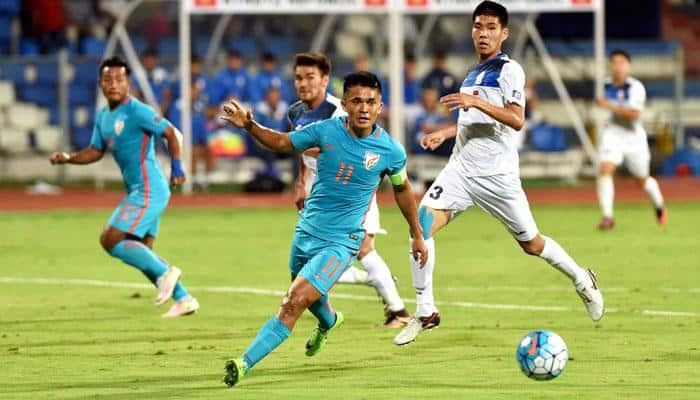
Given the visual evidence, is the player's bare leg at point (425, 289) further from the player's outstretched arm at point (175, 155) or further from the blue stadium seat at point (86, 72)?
the blue stadium seat at point (86, 72)

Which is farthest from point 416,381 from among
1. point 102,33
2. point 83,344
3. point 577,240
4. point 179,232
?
point 102,33

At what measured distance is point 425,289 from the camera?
11367 mm

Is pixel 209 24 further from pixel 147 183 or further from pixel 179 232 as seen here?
pixel 147 183

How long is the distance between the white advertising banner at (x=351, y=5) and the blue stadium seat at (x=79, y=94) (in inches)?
196

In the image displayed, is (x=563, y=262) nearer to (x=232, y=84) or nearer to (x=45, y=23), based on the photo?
(x=232, y=84)

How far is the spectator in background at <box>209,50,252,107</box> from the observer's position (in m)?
28.3

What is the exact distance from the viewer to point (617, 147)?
2048 cm

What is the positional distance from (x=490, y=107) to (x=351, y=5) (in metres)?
16.2

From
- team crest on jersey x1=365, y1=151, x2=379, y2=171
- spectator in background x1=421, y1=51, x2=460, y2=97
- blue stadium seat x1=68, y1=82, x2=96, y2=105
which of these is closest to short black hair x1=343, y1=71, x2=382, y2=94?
team crest on jersey x1=365, y1=151, x2=379, y2=171

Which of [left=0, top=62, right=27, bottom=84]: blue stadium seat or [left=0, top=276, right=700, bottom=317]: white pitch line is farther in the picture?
[left=0, top=62, right=27, bottom=84]: blue stadium seat

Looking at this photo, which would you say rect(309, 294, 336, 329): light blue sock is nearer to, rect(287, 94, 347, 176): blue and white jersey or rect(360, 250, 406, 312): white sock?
rect(360, 250, 406, 312): white sock

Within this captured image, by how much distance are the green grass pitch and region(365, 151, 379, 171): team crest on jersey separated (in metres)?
1.31

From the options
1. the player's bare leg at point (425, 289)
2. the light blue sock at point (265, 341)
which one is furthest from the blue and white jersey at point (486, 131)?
the light blue sock at point (265, 341)

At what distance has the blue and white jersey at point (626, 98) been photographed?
20250 millimetres
